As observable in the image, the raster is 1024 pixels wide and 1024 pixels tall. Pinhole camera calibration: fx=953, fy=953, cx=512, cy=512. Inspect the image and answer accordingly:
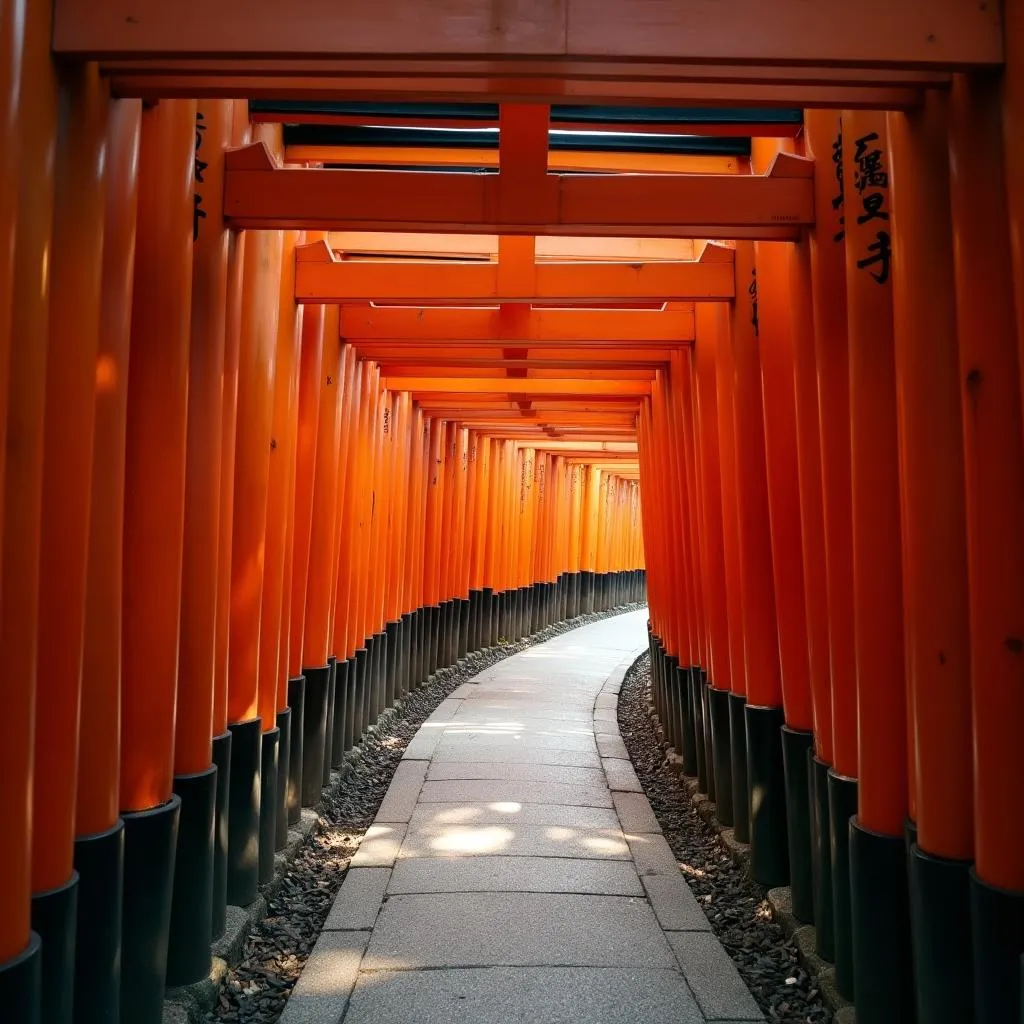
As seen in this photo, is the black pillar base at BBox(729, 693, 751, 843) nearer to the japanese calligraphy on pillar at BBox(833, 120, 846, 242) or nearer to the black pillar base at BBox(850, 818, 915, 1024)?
the black pillar base at BBox(850, 818, 915, 1024)

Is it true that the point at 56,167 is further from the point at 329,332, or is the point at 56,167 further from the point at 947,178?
Result: the point at 329,332

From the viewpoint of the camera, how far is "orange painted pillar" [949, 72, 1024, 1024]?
232cm

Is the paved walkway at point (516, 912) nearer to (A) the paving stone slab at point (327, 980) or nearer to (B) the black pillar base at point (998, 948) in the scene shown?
(A) the paving stone slab at point (327, 980)

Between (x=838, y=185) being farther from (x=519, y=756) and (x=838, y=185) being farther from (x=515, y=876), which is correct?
(x=519, y=756)

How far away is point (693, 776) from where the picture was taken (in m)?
7.21

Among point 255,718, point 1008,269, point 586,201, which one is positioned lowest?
point 255,718

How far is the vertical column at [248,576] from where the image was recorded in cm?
420

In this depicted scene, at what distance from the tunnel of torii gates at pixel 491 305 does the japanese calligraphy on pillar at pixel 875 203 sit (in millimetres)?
12

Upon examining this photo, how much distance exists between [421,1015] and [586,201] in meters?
3.11

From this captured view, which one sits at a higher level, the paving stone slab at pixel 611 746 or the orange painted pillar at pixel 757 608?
the orange painted pillar at pixel 757 608

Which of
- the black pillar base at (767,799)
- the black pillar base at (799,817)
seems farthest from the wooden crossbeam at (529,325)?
the black pillar base at (799,817)

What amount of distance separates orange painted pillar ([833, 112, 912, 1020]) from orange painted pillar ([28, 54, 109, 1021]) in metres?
2.32

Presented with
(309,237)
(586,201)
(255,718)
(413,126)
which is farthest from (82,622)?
(309,237)

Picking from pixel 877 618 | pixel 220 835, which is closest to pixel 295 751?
pixel 220 835
